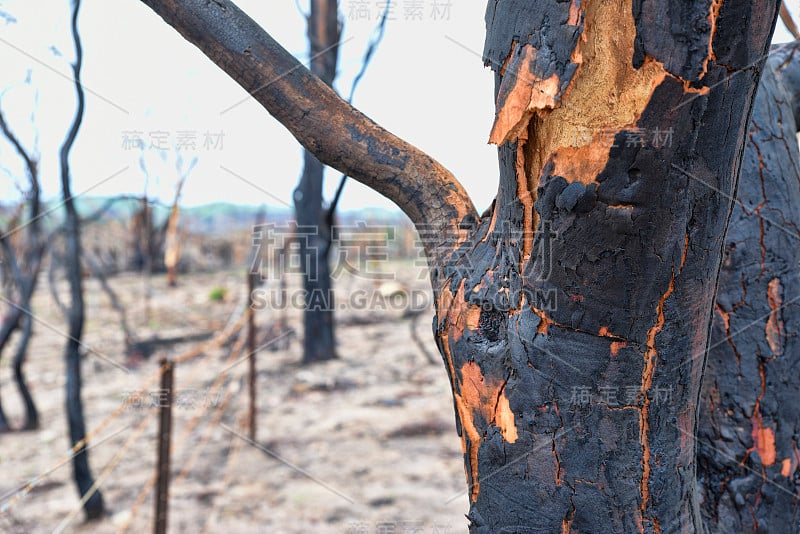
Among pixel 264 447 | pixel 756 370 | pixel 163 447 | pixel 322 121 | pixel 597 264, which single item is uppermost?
pixel 322 121

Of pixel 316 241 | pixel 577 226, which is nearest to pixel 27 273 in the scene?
pixel 316 241

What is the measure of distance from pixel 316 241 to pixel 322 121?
445 centimetres

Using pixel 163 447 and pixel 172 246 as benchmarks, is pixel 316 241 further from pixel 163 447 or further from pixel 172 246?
pixel 172 246

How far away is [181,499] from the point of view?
2889mm

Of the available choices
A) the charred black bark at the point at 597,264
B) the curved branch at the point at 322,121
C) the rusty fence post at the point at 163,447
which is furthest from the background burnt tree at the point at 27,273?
the charred black bark at the point at 597,264

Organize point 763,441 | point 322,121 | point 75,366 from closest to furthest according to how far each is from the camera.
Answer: point 322,121 → point 763,441 → point 75,366

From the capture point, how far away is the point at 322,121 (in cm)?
84

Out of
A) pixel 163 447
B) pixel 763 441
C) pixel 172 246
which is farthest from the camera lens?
pixel 172 246

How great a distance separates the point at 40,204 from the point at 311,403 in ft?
7.48

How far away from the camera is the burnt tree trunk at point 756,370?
112 centimetres

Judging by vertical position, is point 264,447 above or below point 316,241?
below

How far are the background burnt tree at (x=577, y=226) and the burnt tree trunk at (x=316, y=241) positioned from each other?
13.7 feet

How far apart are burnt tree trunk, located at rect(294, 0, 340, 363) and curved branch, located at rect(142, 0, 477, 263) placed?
4136 millimetres

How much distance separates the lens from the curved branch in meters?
0.81
